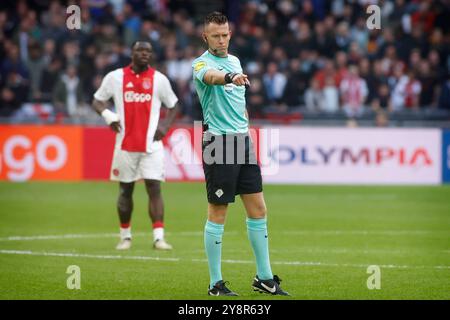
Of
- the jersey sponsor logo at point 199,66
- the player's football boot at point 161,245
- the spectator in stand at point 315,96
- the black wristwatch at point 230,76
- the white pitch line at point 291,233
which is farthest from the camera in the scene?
the spectator in stand at point 315,96

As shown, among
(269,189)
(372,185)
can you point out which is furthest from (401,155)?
(269,189)

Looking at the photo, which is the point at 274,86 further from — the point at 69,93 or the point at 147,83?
the point at 147,83

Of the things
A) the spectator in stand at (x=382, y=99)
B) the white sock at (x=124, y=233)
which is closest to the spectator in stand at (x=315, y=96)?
the spectator in stand at (x=382, y=99)

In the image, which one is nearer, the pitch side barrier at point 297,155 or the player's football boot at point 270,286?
the player's football boot at point 270,286

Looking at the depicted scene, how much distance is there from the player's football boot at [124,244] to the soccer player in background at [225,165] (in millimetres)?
3972

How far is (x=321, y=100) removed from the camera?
26609 mm

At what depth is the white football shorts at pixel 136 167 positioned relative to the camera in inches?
561

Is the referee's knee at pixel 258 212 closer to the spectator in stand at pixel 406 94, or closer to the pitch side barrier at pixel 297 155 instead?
the pitch side barrier at pixel 297 155

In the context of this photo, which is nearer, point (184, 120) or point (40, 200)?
point (40, 200)

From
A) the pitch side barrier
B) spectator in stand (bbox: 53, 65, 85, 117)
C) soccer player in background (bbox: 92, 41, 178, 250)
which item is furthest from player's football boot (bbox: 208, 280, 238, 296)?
spectator in stand (bbox: 53, 65, 85, 117)

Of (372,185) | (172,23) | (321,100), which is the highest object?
(172,23)

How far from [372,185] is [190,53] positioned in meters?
5.84

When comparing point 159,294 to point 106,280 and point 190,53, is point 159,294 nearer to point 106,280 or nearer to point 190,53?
point 106,280

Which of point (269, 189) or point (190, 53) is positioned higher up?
point (190, 53)
